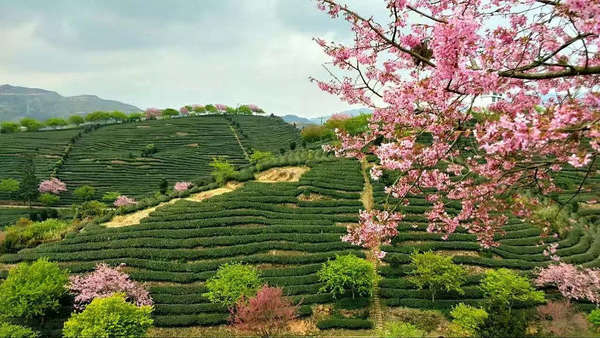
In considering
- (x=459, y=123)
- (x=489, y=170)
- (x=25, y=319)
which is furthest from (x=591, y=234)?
(x=25, y=319)

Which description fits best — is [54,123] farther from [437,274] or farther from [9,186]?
[437,274]

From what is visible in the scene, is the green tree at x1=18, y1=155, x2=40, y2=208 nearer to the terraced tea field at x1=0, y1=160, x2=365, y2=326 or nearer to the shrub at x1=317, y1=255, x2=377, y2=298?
the terraced tea field at x1=0, y1=160, x2=365, y2=326

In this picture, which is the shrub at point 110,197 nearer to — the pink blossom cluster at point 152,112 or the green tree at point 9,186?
the green tree at point 9,186

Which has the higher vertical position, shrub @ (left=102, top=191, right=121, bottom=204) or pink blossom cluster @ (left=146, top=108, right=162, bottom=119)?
pink blossom cluster @ (left=146, top=108, right=162, bottom=119)

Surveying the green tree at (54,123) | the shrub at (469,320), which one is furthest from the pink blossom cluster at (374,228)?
the green tree at (54,123)

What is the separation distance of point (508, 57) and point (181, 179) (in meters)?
54.0

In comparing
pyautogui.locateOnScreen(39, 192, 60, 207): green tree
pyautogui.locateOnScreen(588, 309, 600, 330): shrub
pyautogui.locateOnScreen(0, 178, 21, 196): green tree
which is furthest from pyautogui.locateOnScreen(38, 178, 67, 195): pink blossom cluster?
pyautogui.locateOnScreen(588, 309, 600, 330): shrub

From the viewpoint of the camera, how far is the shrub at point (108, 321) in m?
13.7

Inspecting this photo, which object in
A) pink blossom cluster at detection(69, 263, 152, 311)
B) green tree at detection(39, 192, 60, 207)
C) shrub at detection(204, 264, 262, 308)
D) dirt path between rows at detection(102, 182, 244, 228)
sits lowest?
green tree at detection(39, 192, 60, 207)

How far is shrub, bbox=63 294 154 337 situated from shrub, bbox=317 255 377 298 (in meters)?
9.87

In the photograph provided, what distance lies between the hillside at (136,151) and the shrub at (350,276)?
3779cm

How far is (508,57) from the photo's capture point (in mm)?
5734

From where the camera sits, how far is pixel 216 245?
2286 centimetres

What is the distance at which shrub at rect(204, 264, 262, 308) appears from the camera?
16875 mm
